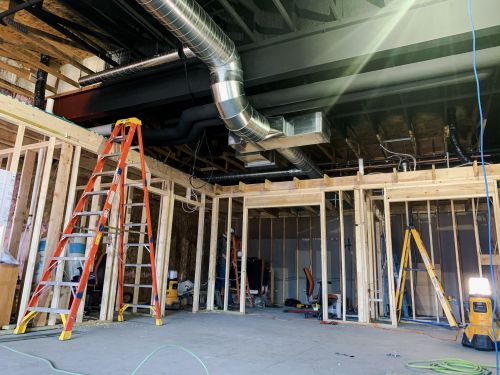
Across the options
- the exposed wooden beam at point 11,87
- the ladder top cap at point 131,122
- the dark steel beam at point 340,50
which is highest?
the exposed wooden beam at point 11,87

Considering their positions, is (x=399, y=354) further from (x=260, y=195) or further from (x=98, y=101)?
(x=98, y=101)

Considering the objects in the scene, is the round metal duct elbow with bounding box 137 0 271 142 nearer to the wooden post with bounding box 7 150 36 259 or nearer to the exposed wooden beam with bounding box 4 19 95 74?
the exposed wooden beam with bounding box 4 19 95 74

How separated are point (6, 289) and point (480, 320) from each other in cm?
508

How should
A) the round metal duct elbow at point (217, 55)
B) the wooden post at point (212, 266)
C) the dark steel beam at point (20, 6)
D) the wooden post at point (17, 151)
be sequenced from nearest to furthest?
the round metal duct elbow at point (217, 55) → the dark steel beam at point (20, 6) → the wooden post at point (17, 151) → the wooden post at point (212, 266)

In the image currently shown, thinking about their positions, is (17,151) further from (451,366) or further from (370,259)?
(370,259)

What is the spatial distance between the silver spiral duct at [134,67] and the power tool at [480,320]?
13.8 feet

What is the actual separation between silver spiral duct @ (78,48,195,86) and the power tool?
422 centimetres

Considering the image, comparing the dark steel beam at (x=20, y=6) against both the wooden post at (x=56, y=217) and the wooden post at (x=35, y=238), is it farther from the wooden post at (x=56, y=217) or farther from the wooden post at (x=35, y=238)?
the wooden post at (x=56, y=217)

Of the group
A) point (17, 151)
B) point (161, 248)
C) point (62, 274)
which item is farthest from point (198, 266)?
point (17, 151)

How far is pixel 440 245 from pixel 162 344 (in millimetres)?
6806

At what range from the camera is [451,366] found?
9.82 feet

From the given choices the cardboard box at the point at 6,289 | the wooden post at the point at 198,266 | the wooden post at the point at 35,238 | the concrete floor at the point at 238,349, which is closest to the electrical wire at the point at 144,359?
the concrete floor at the point at 238,349

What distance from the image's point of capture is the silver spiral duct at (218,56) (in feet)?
10.1

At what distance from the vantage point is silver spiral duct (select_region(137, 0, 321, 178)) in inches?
121
